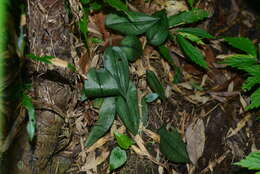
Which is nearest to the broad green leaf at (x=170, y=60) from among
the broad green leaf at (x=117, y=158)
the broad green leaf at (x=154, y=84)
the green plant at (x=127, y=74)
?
the green plant at (x=127, y=74)

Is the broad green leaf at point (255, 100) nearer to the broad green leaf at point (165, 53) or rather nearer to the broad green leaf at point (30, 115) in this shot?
the broad green leaf at point (165, 53)

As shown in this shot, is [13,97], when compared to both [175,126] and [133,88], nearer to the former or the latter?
[133,88]

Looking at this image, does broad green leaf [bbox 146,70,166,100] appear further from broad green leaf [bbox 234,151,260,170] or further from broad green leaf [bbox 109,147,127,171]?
broad green leaf [bbox 234,151,260,170]

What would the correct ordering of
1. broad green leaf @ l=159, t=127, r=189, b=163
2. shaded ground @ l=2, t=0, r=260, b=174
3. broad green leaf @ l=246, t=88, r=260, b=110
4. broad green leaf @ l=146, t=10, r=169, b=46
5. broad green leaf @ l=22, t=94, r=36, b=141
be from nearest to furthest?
broad green leaf @ l=22, t=94, r=36, b=141 → shaded ground @ l=2, t=0, r=260, b=174 → broad green leaf @ l=246, t=88, r=260, b=110 → broad green leaf @ l=159, t=127, r=189, b=163 → broad green leaf @ l=146, t=10, r=169, b=46

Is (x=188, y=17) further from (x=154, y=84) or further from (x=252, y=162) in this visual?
(x=252, y=162)

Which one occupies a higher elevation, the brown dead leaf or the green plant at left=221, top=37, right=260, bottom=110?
the green plant at left=221, top=37, right=260, bottom=110

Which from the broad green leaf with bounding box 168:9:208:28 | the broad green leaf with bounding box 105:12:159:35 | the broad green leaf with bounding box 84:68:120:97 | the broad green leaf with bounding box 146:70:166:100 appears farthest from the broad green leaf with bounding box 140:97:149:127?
the broad green leaf with bounding box 168:9:208:28

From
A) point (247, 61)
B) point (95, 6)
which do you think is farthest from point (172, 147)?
point (95, 6)

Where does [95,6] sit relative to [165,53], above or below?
above
